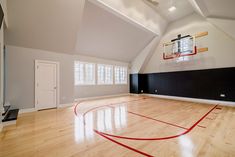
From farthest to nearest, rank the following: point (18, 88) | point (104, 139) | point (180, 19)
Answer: point (180, 19), point (18, 88), point (104, 139)

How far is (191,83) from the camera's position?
6430mm

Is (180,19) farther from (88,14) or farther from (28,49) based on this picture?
(28,49)

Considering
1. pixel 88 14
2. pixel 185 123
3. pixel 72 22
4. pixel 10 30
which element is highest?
pixel 88 14

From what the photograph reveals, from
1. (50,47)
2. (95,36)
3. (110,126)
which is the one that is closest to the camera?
(110,126)

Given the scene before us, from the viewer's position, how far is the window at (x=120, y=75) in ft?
27.9

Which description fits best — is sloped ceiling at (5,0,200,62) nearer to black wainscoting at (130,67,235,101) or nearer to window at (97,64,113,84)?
window at (97,64,113,84)

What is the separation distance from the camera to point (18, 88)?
3.99 m

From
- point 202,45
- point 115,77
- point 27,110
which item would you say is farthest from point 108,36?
point 202,45

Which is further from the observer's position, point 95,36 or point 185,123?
point 95,36

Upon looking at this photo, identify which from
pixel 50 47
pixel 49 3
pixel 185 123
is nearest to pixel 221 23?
pixel 185 123

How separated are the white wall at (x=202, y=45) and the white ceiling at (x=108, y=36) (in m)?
1.45

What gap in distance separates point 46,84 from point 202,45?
7967mm

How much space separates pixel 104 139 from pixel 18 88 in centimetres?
381

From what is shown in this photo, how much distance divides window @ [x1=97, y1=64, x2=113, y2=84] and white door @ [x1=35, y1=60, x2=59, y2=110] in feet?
9.75
